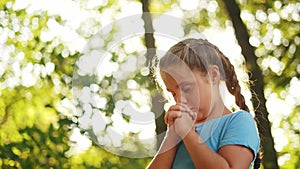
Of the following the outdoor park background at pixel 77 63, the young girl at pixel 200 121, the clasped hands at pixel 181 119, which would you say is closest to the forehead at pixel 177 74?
the young girl at pixel 200 121

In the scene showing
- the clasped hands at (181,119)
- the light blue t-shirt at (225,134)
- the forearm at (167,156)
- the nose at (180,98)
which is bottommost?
the forearm at (167,156)

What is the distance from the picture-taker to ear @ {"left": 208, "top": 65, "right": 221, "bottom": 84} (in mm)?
2262

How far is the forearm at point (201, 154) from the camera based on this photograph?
204 centimetres

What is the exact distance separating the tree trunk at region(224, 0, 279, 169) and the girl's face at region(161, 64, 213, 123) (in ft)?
18.8

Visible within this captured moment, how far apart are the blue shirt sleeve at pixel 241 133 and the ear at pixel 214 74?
0.14m

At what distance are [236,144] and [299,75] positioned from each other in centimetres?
885

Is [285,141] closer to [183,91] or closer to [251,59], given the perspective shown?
[251,59]

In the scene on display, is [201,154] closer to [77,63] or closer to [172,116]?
[172,116]

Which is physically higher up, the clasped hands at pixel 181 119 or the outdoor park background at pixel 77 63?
the clasped hands at pixel 181 119

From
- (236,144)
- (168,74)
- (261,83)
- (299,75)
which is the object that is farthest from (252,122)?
(299,75)

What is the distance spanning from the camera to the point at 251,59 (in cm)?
915

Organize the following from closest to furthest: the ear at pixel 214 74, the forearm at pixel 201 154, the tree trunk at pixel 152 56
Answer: the forearm at pixel 201 154 → the ear at pixel 214 74 → the tree trunk at pixel 152 56

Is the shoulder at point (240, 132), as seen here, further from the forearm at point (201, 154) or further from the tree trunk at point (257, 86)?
the tree trunk at point (257, 86)

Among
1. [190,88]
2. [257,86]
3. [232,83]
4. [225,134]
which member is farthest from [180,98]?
[257,86]
